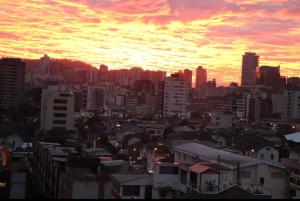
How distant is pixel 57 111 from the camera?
22766 mm

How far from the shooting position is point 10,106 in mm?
34219

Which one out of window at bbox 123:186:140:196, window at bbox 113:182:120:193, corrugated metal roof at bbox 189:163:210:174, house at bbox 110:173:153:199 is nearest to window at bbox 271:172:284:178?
corrugated metal roof at bbox 189:163:210:174

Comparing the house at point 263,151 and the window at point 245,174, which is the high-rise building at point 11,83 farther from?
the window at point 245,174

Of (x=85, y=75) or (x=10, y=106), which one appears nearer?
(x=10, y=106)

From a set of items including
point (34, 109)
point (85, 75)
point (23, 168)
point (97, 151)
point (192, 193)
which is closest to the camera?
point (192, 193)

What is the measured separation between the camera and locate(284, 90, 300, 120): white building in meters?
39.8

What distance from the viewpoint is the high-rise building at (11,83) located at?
34750 mm

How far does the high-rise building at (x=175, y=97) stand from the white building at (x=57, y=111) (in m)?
18.6

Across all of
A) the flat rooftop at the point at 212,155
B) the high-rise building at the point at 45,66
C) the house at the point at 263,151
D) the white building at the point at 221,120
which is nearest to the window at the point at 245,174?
the flat rooftop at the point at 212,155

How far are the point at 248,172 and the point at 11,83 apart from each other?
96.1 feet

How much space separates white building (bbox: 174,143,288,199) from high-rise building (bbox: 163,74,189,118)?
30311mm

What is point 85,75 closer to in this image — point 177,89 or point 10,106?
point 177,89

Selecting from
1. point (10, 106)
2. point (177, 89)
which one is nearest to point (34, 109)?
point (10, 106)

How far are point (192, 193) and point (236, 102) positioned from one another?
3698cm
